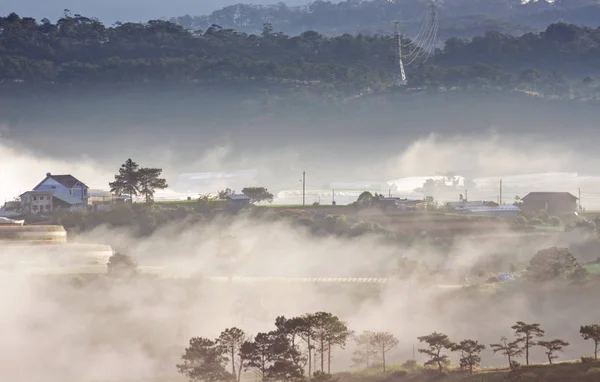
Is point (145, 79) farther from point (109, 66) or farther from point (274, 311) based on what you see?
point (274, 311)

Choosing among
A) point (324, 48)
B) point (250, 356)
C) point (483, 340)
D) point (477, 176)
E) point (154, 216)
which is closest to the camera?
point (250, 356)

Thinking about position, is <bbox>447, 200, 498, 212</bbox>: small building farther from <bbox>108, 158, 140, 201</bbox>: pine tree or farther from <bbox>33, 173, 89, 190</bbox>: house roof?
<bbox>33, 173, 89, 190</bbox>: house roof

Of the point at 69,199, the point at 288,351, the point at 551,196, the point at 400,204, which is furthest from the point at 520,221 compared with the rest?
the point at 288,351

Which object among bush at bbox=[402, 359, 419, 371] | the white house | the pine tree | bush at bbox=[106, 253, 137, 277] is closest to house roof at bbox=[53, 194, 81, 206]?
the white house

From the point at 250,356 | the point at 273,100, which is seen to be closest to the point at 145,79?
the point at 273,100

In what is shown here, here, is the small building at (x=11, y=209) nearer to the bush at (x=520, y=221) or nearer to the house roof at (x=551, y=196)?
the bush at (x=520, y=221)

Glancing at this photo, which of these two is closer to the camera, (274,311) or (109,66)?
(274,311)
